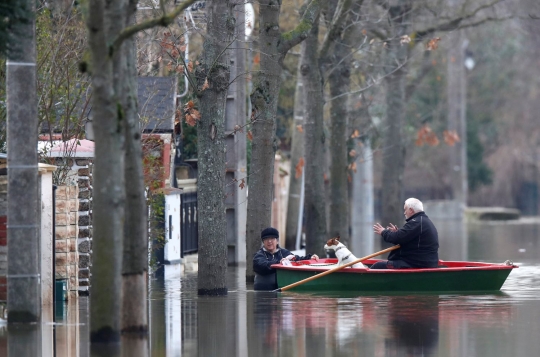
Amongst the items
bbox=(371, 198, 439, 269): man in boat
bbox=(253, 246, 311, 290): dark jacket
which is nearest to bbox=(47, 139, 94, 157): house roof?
bbox=(253, 246, 311, 290): dark jacket

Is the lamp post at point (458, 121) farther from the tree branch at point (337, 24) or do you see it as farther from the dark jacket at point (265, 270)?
the dark jacket at point (265, 270)

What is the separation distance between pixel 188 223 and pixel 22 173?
14.6m

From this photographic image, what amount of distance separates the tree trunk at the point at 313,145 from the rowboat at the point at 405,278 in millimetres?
6692

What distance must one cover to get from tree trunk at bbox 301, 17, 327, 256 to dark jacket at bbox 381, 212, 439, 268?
258 inches

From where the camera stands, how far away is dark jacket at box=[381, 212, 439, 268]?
18.4 meters

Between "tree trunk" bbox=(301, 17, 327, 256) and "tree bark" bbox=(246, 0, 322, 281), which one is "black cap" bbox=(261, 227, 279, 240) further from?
"tree trunk" bbox=(301, 17, 327, 256)

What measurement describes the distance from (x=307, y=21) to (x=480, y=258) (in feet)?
31.7

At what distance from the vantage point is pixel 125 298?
41.5 ft

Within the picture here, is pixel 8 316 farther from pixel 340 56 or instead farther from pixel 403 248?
pixel 340 56

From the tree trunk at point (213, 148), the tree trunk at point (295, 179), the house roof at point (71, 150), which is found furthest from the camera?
the tree trunk at point (295, 179)

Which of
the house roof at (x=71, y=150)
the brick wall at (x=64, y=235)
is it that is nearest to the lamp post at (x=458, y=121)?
the house roof at (x=71, y=150)

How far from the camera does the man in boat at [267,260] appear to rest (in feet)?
62.8

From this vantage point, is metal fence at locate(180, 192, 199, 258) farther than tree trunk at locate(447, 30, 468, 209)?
No

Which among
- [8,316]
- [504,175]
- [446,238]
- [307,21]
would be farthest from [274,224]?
[504,175]
